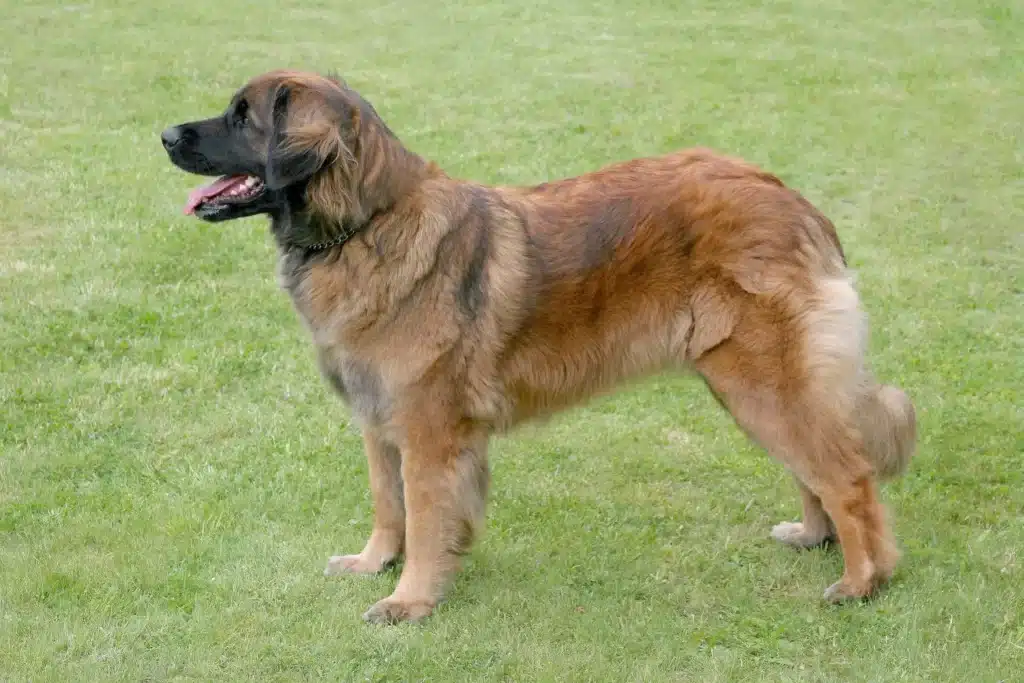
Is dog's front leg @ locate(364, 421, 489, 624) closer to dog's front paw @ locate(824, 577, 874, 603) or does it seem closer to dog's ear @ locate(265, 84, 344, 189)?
dog's ear @ locate(265, 84, 344, 189)

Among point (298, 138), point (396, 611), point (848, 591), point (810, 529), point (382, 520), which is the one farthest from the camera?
point (810, 529)

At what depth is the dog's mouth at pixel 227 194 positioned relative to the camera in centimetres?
407

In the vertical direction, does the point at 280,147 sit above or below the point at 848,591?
above

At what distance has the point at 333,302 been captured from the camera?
4145 mm

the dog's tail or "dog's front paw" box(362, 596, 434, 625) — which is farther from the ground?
the dog's tail

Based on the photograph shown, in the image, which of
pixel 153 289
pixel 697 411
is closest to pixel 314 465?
pixel 697 411

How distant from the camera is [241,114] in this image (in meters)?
4.07

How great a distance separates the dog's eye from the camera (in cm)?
405

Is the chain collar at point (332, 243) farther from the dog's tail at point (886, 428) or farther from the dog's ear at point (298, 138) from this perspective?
the dog's tail at point (886, 428)

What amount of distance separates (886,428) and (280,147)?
2.53 m

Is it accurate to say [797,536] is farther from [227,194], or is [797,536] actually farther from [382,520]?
[227,194]

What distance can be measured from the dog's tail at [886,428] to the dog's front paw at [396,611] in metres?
1.81

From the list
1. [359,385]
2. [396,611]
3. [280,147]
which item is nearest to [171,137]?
[280,147]

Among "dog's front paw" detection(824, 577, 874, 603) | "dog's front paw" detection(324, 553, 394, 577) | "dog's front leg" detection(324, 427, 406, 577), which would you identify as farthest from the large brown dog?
"dog's front paw" detection(324, 553, 394, 577)
